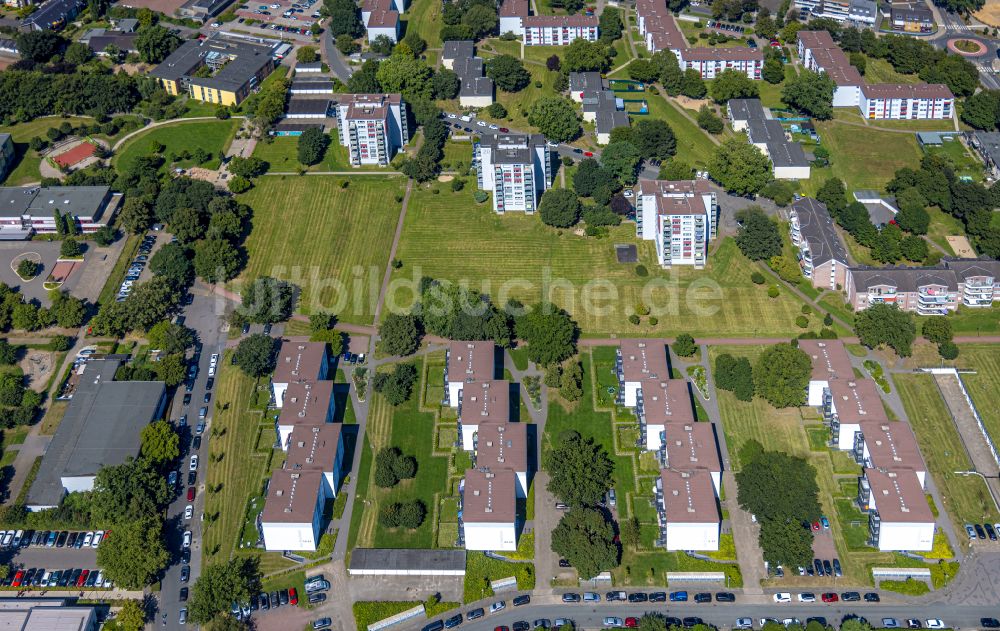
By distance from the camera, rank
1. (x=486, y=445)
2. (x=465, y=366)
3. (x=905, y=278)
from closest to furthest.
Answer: (x=486, y=445) < (x=465, y=366) < (x=905, y=278)

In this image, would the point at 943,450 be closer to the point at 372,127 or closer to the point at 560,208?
the point at 560,208

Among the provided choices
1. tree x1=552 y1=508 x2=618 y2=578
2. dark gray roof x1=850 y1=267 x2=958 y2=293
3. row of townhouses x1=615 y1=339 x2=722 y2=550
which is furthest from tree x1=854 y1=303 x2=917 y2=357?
tree x1=552 y1=508 x2=618 y2=578

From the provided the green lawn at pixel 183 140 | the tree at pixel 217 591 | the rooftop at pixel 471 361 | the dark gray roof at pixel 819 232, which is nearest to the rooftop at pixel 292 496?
the tree at pixel 217 591

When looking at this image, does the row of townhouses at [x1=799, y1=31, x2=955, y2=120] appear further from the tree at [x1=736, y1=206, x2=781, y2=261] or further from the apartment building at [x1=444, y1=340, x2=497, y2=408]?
the apartment building at [x1=444, y1=340, x2=497, y2=408]

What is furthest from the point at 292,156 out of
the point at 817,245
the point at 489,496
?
the point at 817,245

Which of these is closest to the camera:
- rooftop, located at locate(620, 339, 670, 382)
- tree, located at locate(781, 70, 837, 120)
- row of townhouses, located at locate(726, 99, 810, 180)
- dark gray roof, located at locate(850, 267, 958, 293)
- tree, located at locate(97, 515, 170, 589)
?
tree, located at locate(97, 515, 170, 589)

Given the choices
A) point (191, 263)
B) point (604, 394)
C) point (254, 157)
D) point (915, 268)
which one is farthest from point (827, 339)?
point (254, 157)

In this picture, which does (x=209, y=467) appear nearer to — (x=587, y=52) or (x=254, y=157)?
(x=254, y=157)
